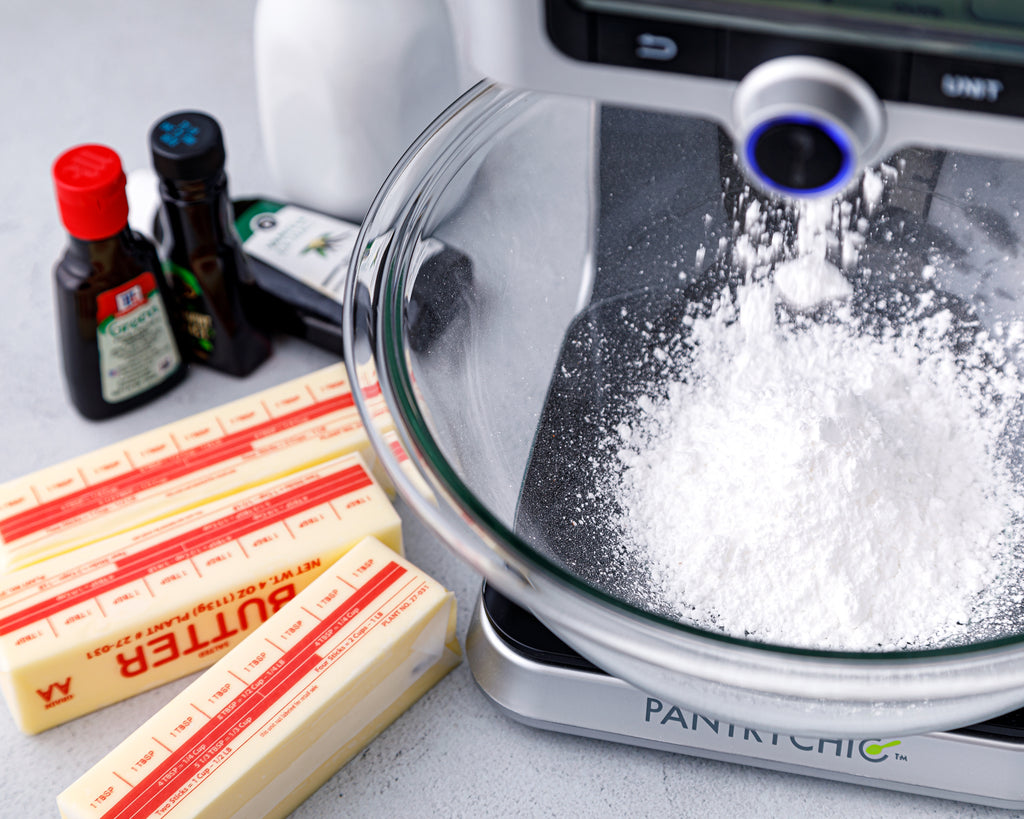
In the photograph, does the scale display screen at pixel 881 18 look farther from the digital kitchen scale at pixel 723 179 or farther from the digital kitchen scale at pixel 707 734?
the digital kitchen scale at pixel 707 734

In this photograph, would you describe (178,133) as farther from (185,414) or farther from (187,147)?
(185,414)

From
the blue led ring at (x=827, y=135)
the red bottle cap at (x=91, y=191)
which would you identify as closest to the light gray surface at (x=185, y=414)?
the red bottle cap at (x=91, y=191)

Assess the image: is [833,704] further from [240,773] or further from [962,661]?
[240,773]

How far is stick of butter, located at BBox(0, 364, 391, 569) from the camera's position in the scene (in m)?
0.67

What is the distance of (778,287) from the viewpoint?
67 cm

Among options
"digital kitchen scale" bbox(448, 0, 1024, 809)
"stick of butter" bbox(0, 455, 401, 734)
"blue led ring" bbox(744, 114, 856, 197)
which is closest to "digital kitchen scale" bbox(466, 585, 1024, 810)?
"digital kitchen scale" bbox(448, 0, 1024, 809)

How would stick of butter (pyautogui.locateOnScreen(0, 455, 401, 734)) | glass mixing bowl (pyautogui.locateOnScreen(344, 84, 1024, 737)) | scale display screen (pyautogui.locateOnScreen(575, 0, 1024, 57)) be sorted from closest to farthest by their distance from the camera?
scale display screen (pyautogui.locateOnScreen(575, 0, 1024, 57)), glass mixing bowl (pyautogui.locateOnScreen(344, 84, 1024, 737)), stick of butter (pyautogui.locateOnScreen(0, 455, 401, 734))

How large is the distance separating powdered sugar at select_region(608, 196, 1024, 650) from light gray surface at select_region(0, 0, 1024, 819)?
0.39 ft

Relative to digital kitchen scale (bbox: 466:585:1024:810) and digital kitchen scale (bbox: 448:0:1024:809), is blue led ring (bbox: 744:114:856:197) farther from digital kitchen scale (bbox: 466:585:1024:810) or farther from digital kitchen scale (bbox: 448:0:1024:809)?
digital kitchen scale (bbox: 466:585:1024:810)

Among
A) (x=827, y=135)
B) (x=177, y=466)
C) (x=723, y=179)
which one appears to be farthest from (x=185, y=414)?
(x=827, y=135)

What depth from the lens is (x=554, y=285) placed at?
2.23ft

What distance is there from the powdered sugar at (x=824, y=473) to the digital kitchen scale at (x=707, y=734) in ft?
0.18

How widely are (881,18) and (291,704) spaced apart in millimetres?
412

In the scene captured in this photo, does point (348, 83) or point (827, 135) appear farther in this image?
point (348, 83)
